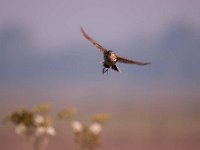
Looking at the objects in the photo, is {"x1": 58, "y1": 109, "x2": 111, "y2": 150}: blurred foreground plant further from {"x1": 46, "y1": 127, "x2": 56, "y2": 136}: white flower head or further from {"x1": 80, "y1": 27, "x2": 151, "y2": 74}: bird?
{"x1": 80, "y1": 27, "x2": 151, "y2": 74}: bird

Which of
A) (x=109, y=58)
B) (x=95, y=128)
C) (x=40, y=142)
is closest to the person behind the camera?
(x=109, y=58)

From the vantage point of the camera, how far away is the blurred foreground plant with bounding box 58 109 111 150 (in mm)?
8336

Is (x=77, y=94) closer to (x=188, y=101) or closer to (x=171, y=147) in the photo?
(x=188, y=101)

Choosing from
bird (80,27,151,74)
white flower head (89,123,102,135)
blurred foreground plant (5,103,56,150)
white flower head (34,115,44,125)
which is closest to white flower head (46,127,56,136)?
blurred foreground plant (5,103,56,150)

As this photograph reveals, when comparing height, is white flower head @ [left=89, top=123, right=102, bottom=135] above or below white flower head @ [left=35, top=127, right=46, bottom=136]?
above

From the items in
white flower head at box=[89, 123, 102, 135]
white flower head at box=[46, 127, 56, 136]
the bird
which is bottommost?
the bird

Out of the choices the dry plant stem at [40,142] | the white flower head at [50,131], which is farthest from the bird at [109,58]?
the dry plant stem at [40,142]

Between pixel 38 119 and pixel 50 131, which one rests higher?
pixel 38 119

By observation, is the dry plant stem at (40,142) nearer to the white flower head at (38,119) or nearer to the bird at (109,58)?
the white flower head at (38,119)

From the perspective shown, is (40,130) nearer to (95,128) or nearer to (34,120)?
(34,120)

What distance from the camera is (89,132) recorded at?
8.43 m

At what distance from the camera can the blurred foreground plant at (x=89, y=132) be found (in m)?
8.34

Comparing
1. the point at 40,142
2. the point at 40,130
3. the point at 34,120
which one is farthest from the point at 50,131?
the point at 40,142

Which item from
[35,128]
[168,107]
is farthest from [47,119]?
[168,107]
